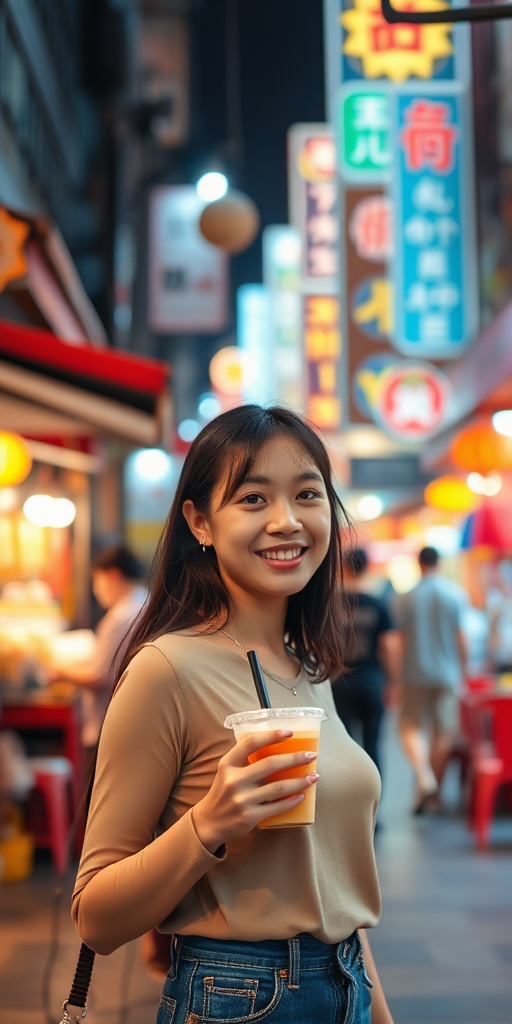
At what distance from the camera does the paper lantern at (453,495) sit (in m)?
12.4

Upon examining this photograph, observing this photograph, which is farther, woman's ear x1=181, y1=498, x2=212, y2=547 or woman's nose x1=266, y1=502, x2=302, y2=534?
woman's ear x1=181, y1=498, x2=212, y2=547

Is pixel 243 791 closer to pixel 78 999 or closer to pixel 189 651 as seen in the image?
pixel 189 651

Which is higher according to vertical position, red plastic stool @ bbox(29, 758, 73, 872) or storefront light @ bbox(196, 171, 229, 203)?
storefront light @ bbox(196, 171, 229, 203)

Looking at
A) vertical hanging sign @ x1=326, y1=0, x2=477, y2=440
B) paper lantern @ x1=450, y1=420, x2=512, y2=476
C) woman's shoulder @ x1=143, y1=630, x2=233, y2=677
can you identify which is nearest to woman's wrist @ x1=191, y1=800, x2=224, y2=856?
woman's shoulder @ x1=143, y1=630, x2=233, y2=677

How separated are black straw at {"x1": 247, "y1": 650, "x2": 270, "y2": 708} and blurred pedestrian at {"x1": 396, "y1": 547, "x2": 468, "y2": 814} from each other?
773cm

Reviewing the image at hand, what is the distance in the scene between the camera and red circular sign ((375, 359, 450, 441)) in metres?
11.6

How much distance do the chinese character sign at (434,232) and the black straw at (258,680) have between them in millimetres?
8835

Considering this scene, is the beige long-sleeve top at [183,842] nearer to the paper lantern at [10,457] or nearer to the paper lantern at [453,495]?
the paper lantern at [10,457]

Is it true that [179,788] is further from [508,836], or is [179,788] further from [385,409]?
[385,409]

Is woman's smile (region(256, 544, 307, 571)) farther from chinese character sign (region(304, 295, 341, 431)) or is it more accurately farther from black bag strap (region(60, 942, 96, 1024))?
chinese character sign (region(304, 295, 341, 431))

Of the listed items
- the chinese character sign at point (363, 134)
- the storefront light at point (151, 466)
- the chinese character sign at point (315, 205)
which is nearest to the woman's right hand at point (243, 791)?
the chinese character sign at point (363, 134)

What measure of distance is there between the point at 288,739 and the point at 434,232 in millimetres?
9434

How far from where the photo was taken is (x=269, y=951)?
1.71 meters

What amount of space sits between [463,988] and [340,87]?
8.25 metres
